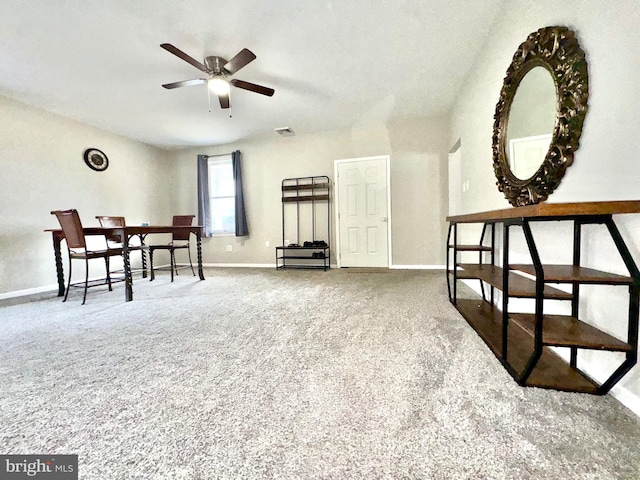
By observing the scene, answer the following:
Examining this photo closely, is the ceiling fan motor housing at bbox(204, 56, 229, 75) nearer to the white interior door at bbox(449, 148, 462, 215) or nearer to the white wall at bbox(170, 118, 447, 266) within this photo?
the white wall at bbox(170, 118, 447, 266)

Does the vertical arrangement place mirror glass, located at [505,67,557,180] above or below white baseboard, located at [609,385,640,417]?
above

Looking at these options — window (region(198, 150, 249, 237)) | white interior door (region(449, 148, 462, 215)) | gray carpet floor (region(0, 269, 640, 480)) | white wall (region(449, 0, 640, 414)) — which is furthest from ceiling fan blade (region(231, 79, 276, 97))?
white interior door (region(449, 148, 462, 215))

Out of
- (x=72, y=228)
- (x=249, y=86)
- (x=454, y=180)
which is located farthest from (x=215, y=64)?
(x=454, y=180)

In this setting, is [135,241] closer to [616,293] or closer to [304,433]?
[304,433]

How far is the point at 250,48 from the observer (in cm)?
255

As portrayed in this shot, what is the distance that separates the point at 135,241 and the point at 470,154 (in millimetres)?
5687

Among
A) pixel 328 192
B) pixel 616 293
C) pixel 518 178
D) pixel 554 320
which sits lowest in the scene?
pixel 554 320

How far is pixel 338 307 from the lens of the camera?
2.46 m

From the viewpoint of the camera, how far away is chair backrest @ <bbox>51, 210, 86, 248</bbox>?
2.83m

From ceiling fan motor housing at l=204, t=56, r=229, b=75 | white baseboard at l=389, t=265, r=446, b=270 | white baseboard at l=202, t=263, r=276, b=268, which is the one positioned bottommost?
white baseboard at l=202, t=263, r=276, b=268

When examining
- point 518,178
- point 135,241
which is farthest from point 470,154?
point 135,241

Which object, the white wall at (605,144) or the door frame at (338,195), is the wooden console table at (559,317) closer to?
the white wall at (605,144)

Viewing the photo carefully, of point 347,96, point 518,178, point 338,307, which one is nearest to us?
point 518,178

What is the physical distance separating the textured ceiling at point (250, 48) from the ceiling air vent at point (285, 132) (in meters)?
0.51
